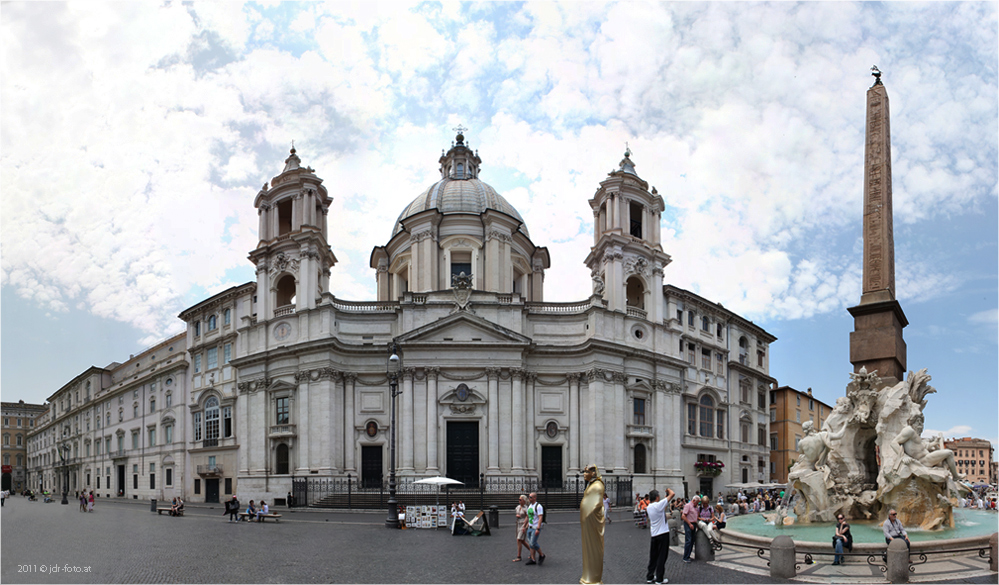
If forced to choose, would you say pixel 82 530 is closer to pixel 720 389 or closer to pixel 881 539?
pixel 881 539

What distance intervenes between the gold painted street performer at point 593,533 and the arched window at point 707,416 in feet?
150

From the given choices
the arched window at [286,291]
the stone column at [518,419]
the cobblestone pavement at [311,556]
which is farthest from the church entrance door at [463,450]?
the cobblestone pavement at [311,556]

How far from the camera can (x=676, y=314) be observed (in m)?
52.8

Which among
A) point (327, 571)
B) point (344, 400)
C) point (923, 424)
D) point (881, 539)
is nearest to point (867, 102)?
point (923, 424)

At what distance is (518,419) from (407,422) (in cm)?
674

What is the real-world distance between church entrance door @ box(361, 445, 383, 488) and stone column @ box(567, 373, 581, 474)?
1168 centimetres

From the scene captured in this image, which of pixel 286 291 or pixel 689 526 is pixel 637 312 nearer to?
pixel 286 291

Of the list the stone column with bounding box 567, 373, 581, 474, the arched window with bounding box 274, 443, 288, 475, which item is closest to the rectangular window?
the arched window with bounding box 274, 443, 288, 475

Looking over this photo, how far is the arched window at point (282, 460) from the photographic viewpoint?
4559 cm

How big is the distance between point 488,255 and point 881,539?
37.7 m

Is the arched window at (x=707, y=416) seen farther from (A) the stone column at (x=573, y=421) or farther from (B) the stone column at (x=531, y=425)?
(B) the stone column at (x=531, y=425)

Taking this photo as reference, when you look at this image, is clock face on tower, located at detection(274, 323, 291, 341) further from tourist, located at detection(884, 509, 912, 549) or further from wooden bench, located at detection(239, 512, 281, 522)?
tourist, located at detection(884, 509, 912, 549)

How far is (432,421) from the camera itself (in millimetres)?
44375

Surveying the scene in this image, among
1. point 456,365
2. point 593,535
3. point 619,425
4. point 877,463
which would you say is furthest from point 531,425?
point 593,535
